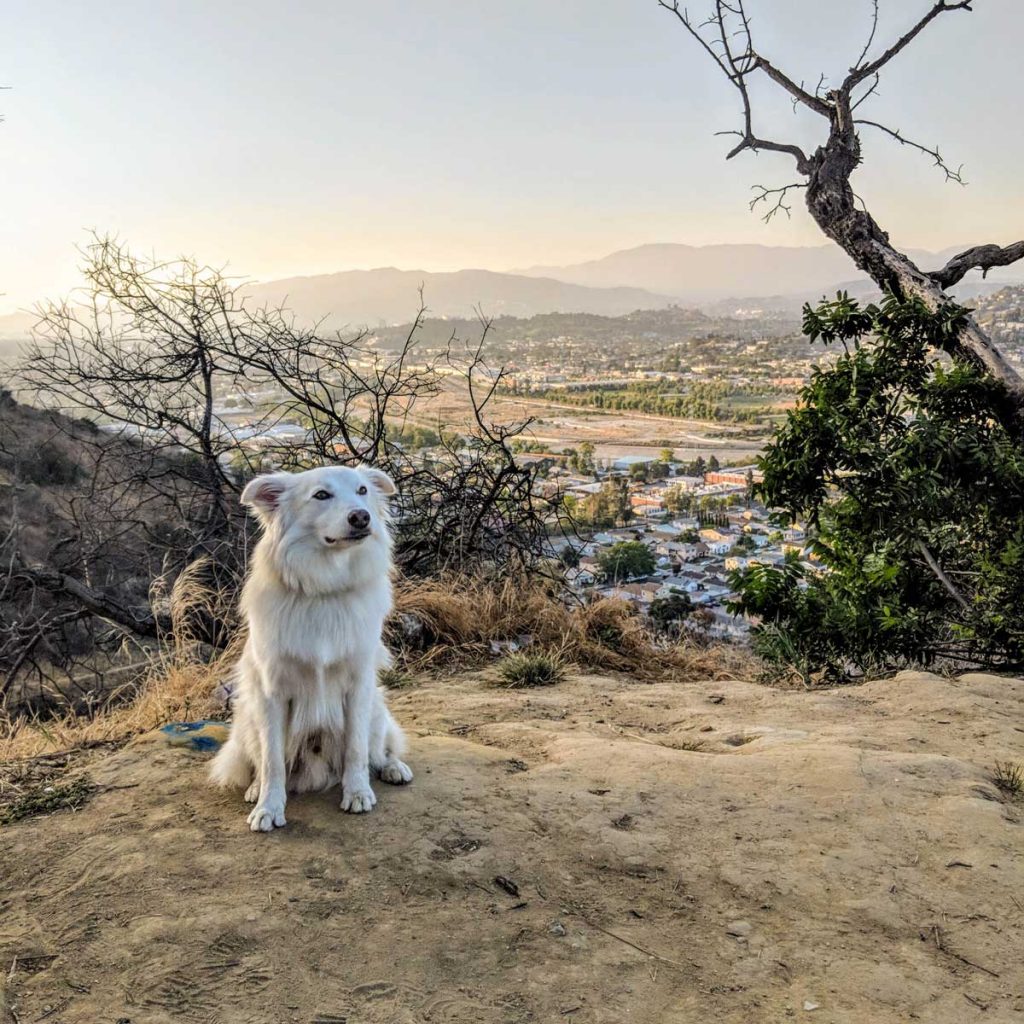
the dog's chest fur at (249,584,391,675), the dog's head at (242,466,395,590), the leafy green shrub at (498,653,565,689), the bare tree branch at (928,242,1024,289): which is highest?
the bare tree branch at (928,242,1024,289)

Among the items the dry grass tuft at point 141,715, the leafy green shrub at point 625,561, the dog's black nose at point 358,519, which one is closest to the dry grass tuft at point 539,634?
the dry grass tuft at point 141,715

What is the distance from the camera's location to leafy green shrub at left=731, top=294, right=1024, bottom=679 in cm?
639

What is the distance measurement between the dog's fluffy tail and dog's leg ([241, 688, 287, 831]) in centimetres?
21

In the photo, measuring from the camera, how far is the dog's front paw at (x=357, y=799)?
344cm

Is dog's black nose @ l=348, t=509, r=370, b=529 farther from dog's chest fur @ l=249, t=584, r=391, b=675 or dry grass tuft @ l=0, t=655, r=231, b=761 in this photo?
dry grass tuft @ l=0, t=655, r=231, b=761

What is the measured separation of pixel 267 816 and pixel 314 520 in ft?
4.18

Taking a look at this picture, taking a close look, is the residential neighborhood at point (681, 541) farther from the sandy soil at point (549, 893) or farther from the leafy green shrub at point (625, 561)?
the sandy soil at point (549, 893)

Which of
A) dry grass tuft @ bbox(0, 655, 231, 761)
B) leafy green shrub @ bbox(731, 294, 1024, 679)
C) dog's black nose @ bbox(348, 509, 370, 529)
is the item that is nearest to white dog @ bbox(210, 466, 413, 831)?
dog's black nose @ bbox(348, 509, 370, 529)

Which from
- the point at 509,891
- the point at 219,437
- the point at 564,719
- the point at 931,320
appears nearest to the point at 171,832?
the point at 509,891

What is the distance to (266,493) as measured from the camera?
3535 mm

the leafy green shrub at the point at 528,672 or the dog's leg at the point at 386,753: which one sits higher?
the dog's leg at the point at 386,753

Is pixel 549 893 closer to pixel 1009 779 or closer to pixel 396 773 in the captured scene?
pixel 396 773

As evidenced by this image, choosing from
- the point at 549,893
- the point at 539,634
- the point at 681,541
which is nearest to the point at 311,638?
the point at 549,893

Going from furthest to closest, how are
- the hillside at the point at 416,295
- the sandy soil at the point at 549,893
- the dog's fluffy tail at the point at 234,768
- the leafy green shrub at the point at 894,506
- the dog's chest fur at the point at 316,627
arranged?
1. the hillside at the point at 416,295
2. the leafy green shrub at the point at 894,506
3. the dog's fluffy tail at the point at 234,768
4. the dog's chest fur at the point at 316,627
5. the sandy soil at the point at 549,893
